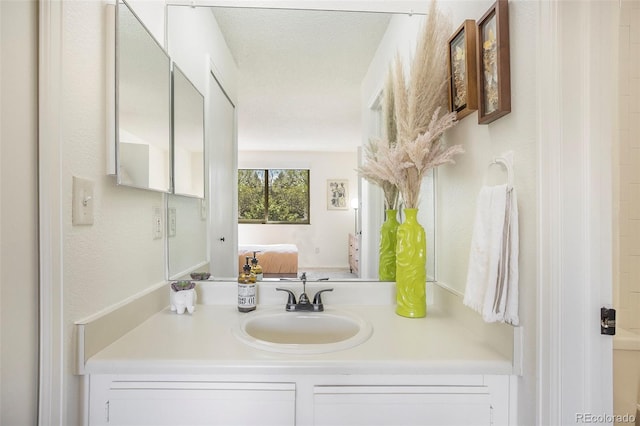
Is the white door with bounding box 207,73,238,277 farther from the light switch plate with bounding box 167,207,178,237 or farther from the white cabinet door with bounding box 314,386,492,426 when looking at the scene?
the white cabinet door with bounding box 314,386,492,426

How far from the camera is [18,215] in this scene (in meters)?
0.75

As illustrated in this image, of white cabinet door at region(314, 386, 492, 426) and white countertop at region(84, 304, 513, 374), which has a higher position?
white countertop at region(84, 304, 513, 374)

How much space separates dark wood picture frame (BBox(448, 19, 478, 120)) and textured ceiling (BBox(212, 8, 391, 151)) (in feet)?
1.53

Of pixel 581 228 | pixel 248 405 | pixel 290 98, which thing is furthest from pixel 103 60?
pixel 581 228

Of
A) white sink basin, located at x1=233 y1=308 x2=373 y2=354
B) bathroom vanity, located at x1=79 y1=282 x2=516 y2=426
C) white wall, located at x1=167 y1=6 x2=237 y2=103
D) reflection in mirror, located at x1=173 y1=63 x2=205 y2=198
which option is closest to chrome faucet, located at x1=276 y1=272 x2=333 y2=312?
white sink basin, located at x1=233 y1=308 x2=373 y2=354

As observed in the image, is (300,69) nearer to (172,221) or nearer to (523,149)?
(172,221)

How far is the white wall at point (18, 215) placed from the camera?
719 millimetres

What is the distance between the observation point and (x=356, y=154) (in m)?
1.54

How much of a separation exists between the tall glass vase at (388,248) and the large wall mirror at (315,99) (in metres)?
0.04

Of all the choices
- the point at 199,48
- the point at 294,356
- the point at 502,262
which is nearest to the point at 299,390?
the point at 294,356

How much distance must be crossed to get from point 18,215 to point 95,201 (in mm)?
216

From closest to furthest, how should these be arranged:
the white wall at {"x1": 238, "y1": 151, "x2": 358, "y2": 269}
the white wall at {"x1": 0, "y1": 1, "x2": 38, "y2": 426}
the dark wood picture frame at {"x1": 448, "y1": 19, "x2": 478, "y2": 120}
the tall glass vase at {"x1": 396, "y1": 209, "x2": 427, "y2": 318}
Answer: the white wall at {"x1": 0, "y1": 1, "x2": 38, "y2": 426} → the dark wood picture frame at {"x1": 448, "y1": 19, "x2": 478, "y2": 120} → the tall glass vase at {"x1": 396, "y1": 209, "x2": 427, "y2": 318} → the white wall at {"x1": 238, "y1": 151, "x2": 358, "y2": 269}

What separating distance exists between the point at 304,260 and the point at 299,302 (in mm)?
251

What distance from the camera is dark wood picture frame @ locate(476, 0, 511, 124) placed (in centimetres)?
91
